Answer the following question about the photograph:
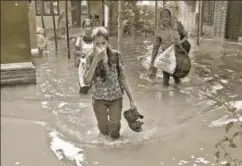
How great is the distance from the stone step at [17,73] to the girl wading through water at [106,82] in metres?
2.28

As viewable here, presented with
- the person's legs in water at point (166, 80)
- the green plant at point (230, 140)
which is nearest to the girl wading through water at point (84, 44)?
the person's legs in water at point (166, 80)

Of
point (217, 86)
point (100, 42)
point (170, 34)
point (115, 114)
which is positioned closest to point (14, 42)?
point (100, 42)

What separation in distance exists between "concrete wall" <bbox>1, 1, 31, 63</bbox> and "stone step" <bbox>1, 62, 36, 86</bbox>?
23mm

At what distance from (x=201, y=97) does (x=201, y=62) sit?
1472mm

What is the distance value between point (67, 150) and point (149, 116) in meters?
1.48

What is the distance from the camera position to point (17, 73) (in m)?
1.02

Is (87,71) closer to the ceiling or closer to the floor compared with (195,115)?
closer to the ceiling

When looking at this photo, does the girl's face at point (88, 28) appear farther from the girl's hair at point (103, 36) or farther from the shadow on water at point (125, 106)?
the girl's hair at point (103, 36)

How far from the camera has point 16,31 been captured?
3.10 ft

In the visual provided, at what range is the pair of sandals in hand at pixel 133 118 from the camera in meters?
3.89

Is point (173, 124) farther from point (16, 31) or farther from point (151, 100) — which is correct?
point (16, 31)

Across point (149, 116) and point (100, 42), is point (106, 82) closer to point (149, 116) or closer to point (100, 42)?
point (100, 42)

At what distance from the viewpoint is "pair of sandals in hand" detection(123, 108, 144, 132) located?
3.89m

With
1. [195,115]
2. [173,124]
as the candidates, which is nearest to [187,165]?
[173,124]
